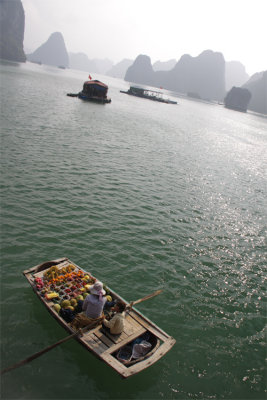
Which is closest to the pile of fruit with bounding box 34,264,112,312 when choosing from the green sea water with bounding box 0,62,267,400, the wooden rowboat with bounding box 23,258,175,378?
the wooden rowboat with bounding box 23,258,175,378

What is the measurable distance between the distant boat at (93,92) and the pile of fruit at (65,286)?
275 ft

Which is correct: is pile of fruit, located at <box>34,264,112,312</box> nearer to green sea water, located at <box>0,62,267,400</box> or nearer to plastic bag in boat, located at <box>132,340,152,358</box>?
green sea water, located at <box>0,62,267,400</box>

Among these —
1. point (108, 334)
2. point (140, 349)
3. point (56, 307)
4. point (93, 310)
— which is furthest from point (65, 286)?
point (140, 349)

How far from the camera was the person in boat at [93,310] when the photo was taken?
11.2 m

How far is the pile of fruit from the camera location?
40.2 feet

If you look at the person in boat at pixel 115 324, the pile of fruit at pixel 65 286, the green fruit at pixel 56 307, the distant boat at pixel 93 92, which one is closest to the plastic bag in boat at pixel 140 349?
the person in boat at pixel 115 324

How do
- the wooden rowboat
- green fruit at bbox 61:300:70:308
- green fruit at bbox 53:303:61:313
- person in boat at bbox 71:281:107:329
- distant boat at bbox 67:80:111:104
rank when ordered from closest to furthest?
the wooden rowboat
person in boat at bbox 71:281:107:329
green fruit at bbox 53:303:61:313
green fruit at bbox 61:300:70:308
distant boat at bbox 67:80:111:104

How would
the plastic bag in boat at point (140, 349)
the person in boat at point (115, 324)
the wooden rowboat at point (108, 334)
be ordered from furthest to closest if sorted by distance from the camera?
the plastic bag in boat at point (140, 349), the person in boat at point (115, 324), the wooden rowboat at point (108, 334)

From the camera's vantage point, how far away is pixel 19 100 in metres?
60.7

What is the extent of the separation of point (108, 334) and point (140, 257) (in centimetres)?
682

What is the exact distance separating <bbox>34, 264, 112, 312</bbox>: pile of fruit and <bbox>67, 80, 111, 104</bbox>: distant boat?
275 feet

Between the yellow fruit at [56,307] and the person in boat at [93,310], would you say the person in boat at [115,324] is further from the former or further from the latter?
the yellow fruit at [56,307]

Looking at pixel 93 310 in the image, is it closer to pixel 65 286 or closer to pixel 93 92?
pixel 65 286

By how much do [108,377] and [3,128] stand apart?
35.9m
